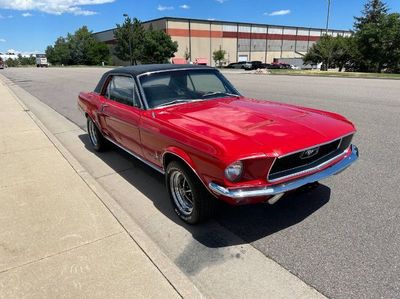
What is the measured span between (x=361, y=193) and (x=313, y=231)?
1.13m

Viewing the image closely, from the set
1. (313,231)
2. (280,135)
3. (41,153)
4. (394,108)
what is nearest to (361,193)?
(313,231)

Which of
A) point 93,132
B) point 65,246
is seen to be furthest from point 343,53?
point 65,246

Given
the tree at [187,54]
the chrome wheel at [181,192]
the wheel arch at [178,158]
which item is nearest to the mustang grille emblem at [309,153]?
the wheel arch at [178,158]

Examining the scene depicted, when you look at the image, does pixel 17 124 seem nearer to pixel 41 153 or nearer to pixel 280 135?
pixel 41 153

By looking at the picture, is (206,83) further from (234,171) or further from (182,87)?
(234,171)

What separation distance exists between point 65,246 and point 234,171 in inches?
70.6

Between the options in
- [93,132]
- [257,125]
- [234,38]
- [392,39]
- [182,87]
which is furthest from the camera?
[234,38]

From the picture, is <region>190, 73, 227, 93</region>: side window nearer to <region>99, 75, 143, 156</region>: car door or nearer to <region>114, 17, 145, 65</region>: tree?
<region>99, 75, 143, 156</region>: car door

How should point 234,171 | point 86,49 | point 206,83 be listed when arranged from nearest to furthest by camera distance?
point 234,171 → point 206,83 → point 86,49

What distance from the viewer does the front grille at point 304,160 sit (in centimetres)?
291

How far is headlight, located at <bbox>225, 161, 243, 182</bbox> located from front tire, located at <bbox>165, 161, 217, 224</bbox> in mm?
444

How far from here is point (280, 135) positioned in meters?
2.98

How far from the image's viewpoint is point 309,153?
309 cm

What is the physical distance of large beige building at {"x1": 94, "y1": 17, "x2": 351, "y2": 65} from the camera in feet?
226
